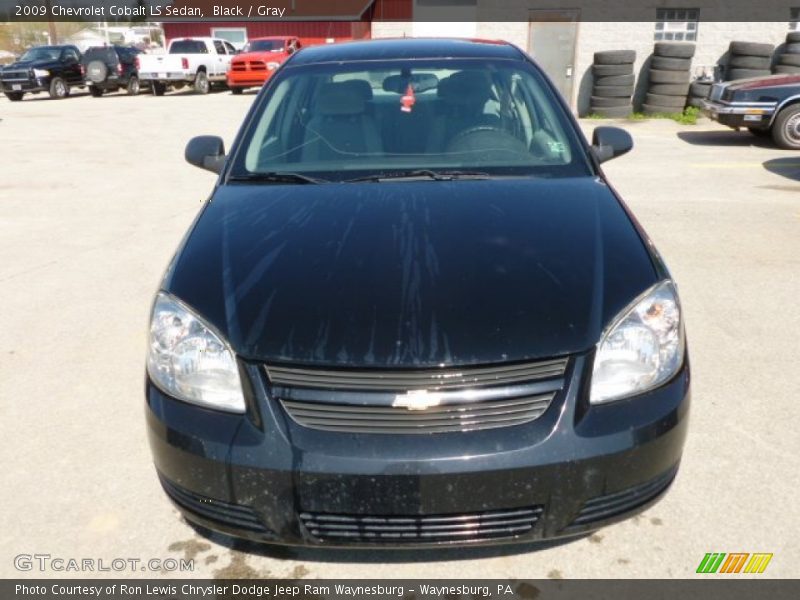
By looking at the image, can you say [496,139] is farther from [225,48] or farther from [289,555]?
[225,48]

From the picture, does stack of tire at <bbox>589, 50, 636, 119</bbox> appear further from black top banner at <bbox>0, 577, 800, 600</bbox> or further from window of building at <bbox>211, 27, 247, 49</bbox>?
window of building at <bbox>211, 27, 247, 49</bbox>

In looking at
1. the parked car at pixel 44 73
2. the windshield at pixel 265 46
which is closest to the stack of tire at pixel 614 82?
the windshield at pixel 265 46

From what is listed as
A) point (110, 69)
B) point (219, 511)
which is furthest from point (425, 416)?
point (110, 69)

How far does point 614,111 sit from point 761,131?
13.1 feet

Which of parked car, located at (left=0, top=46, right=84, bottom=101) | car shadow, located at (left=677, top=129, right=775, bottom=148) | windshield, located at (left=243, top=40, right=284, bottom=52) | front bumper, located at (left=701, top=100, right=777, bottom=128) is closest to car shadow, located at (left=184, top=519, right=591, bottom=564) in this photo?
front bumper, located at (left=701, top=100, right=777, bottom=128)

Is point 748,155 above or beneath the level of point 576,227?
Answer: beneath

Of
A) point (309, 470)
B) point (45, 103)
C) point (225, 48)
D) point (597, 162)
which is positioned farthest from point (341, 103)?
point (225, 48)

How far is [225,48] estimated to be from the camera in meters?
24.9

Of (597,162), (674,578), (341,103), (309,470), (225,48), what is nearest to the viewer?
(309,470)

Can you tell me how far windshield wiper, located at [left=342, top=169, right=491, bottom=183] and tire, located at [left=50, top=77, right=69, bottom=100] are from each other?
23161mm

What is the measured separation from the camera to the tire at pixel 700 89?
48.5ft

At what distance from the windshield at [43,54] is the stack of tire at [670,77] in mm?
18759

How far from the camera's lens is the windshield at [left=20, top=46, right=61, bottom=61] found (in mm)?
22748

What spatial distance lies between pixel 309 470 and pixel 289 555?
644 mm
